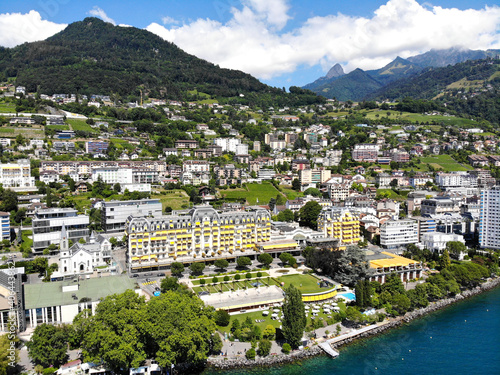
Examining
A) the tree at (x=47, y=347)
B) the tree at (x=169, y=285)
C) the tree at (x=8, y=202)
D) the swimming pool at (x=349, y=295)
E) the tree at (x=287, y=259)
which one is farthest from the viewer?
the tree at (x=8, y=202)

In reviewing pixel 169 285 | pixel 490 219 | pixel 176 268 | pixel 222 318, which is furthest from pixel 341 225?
pixel 222 318

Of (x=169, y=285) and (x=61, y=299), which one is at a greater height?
(x=61, y=299)

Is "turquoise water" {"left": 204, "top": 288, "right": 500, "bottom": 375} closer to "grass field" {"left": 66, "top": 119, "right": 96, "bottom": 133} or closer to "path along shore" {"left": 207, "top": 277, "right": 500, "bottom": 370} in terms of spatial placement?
"path along shore" {"left": 207, "top": 277, "right": 500, "bottom": 370}

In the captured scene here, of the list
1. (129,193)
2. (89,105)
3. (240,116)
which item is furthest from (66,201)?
(240,116)

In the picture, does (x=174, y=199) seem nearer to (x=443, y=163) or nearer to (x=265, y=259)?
(x=265, y=259)

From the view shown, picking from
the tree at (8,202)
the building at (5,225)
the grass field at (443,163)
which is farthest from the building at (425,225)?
the tree at (8,202)

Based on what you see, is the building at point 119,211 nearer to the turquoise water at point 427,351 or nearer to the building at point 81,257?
the building at point 81,257
